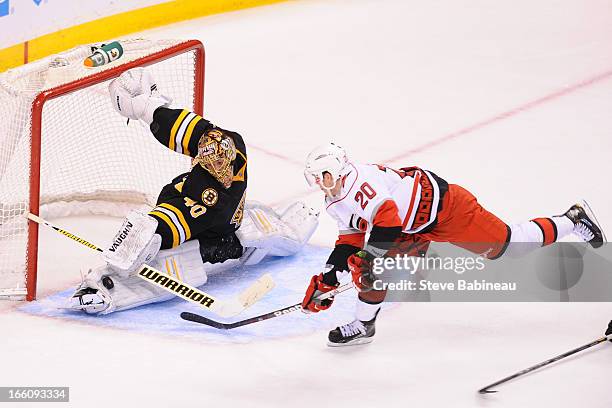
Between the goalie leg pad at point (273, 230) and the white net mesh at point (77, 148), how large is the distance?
18.6 inches

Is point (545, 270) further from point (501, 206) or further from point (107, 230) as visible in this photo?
point (107, 230)

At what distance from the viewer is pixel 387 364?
3.85 meters

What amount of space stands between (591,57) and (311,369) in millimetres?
2898

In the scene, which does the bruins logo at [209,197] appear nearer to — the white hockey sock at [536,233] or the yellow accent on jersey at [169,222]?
the yellow accent on jersey at [169,222]

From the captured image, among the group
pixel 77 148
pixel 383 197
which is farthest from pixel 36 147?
pixel 383 197

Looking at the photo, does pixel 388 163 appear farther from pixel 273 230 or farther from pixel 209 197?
pixel 209 197

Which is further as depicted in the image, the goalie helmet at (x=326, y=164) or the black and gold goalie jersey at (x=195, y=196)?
the black and gold goalie jersey at (x=195, y=196)

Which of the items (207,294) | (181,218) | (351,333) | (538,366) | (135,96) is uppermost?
(135,96)

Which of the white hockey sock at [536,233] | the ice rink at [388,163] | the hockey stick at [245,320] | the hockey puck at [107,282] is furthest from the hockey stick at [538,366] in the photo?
the hockey puck at [107,282]

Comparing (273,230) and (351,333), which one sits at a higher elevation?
(273,230)

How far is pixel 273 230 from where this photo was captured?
176 inches

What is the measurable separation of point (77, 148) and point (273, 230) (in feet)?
2.72

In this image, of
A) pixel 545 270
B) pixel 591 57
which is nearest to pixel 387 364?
pixel 545 270

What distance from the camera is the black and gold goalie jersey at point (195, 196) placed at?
164 inches
